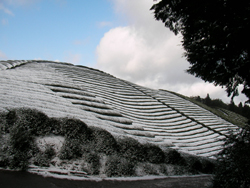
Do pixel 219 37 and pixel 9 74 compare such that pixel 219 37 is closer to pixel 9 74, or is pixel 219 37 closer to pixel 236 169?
pixel 236 169

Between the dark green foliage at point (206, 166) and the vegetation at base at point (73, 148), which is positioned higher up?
the vegetation at base at point (73, 148)

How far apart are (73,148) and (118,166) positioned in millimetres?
1354

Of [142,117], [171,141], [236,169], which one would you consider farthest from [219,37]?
[142,117]

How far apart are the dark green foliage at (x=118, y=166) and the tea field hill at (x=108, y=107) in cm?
132

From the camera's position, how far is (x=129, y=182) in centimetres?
480

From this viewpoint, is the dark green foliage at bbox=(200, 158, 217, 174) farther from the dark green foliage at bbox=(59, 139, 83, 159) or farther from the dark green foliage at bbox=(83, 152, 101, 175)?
the dark green foliage at bbox=(59, 139, 83, 159)

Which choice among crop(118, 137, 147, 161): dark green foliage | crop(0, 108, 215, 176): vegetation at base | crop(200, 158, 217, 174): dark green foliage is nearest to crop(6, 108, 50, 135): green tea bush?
crop(0, 108, 215, 176): vegetation at base

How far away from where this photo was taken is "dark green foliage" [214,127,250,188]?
3912 millimetres

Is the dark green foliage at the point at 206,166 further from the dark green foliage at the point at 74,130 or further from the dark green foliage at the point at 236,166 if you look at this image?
the dark green foliage at the point at 74,130

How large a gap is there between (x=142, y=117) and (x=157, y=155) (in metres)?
4.46

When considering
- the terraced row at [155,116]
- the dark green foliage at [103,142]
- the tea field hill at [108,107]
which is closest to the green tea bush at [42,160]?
the dark green foliage at [103,142]

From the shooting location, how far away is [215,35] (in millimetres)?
5242

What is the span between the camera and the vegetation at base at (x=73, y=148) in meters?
4.40

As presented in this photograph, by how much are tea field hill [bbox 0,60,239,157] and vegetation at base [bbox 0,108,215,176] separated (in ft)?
2.57
